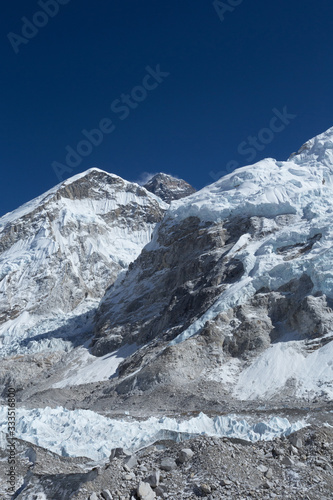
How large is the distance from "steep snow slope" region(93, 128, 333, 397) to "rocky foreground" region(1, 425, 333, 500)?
66.1 feet

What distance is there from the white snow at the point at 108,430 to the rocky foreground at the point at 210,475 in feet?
13.9

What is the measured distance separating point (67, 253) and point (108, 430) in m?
102

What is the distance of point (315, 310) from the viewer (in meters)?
40.2

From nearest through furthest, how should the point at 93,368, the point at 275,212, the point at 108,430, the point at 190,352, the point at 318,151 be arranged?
the point at 108,430
the point at 190,352
the point at 93,368
the point at 275,212
the point at 318,151

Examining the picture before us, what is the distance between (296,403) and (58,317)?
228 feet

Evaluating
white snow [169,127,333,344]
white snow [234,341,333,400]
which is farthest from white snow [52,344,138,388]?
white snow [234,341,333,400]

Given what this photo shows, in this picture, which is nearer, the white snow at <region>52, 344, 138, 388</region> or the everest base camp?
the everest base camp

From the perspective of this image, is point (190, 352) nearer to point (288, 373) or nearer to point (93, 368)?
point (288, 373)

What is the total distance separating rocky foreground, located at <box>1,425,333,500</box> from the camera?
1127 centimetres

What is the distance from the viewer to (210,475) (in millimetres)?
11844

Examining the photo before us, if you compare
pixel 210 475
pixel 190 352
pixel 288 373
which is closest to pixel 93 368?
pixel 190 352

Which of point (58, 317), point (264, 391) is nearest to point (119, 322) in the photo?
point (58, 317)

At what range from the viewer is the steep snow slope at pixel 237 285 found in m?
40.2

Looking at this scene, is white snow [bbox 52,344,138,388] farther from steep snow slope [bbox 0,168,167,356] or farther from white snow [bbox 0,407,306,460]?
white snow [bbox 0,407,306,460]
